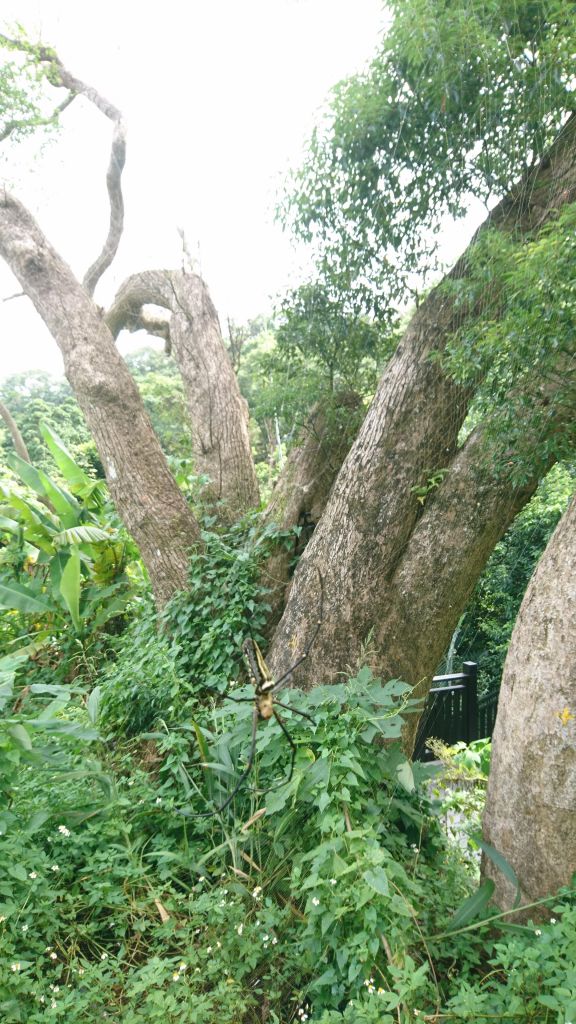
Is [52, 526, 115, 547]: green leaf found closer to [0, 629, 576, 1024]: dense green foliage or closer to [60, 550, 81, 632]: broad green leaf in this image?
[60, 550, 81, 632]: broad green leaf

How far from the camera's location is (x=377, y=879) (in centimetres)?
179

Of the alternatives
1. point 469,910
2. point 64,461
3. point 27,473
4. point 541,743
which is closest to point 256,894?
point 469,910

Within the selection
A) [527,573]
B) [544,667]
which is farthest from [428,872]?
[527,573]

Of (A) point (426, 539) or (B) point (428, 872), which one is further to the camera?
(A) point (426, 539)

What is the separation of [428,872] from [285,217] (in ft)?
11.2

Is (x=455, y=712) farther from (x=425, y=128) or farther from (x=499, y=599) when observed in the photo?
(x=425, y=128)

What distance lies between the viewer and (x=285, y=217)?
374cm

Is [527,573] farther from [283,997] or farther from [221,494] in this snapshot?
[283,997]

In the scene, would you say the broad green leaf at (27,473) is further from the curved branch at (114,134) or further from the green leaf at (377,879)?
the green leaf at (377,879)

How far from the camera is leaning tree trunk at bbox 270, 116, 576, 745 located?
3.43 m

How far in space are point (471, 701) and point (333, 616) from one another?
421cm

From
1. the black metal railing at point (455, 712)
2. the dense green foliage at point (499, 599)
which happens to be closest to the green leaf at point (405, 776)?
the black metal railing at point (455, 712)

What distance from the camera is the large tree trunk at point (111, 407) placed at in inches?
172

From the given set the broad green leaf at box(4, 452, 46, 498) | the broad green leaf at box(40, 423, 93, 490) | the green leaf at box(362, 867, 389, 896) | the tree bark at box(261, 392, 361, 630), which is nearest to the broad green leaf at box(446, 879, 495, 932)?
the green leaf at box(362, 867, 389, 896)
